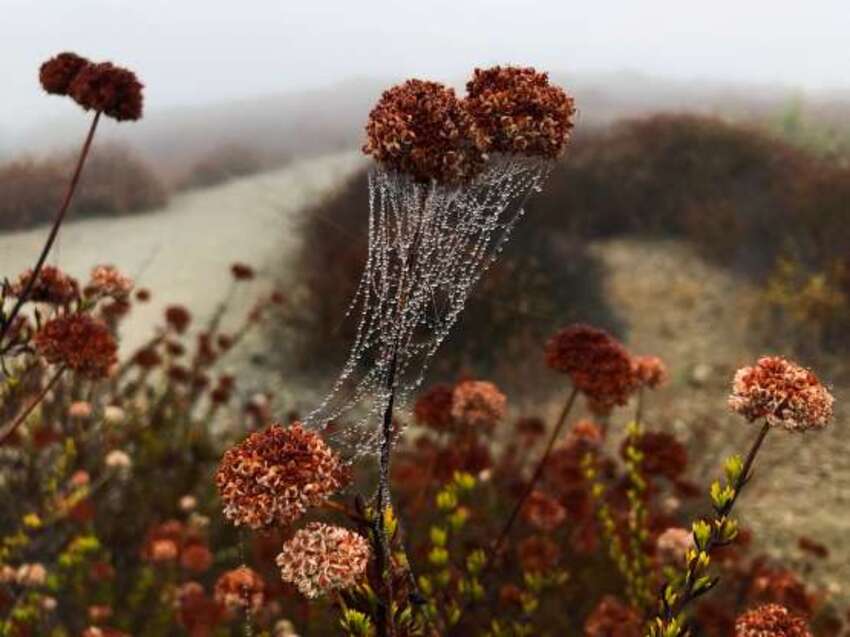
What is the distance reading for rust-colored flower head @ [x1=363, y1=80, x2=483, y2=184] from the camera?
48.9 inches

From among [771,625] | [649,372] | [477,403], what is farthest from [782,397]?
[649,372]

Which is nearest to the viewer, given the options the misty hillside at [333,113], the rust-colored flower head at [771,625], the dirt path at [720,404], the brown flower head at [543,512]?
the rust-colored flower head at [771,625]

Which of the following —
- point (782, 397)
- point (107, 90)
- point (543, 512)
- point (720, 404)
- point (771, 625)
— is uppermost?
point (107, 90)

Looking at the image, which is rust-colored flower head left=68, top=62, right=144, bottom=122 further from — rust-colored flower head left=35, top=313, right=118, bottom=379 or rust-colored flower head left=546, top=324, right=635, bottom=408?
rust-colored flower head left=546, top=324, right=635, bottom=408

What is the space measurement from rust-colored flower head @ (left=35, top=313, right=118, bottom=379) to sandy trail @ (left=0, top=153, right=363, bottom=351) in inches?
244

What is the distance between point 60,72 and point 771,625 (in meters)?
1.96

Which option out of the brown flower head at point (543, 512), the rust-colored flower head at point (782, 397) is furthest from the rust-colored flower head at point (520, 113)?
the brown flower head at point (543, 512)

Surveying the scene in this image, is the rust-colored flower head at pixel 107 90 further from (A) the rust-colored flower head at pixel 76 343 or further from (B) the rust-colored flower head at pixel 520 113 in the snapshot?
(B) the rust-colored flower head at pixel 520 113

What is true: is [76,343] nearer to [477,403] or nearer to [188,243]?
[477,403]

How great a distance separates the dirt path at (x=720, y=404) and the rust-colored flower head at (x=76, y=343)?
10.4ft

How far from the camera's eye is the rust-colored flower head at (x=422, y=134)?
1.24 metres

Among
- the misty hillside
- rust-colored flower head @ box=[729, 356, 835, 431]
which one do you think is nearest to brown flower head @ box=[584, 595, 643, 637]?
rust-colored flower head @ box=[729, 356, 835, 431]

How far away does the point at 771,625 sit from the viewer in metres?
1.47

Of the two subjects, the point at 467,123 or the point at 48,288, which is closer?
the point at 467,123
